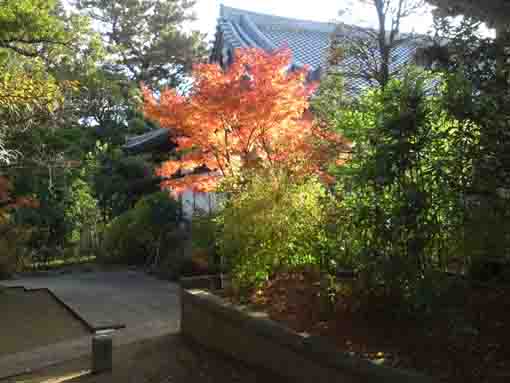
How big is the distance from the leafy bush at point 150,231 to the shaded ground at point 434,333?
33.1 feet

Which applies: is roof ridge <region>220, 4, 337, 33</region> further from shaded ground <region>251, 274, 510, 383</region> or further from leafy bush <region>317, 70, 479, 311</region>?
shaded ground <region>251, 274, 510, 383</region>

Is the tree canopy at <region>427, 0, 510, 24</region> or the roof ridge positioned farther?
the roof ridge

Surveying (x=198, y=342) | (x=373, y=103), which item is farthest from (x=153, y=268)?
(x=373, y=103)

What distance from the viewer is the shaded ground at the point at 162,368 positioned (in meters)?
5.11

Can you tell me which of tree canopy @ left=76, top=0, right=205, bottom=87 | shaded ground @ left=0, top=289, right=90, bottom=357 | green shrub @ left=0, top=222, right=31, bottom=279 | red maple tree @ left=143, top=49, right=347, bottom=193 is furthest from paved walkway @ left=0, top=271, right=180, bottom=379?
tree canopy @ left=76, top=0, right=205, bottom=87

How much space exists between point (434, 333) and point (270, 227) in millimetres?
2370

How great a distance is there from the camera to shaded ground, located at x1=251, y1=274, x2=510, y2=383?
353 centimetres

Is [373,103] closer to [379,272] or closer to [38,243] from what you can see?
[379,272]

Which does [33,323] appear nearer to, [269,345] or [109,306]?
[109,306]

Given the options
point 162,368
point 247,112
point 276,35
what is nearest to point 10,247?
point 247,112

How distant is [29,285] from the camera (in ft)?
42.8

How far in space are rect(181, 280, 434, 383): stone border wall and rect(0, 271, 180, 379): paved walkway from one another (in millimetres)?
1086

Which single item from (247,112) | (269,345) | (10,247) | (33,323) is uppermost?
(247,112)

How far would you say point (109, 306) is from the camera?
975 centimetres
